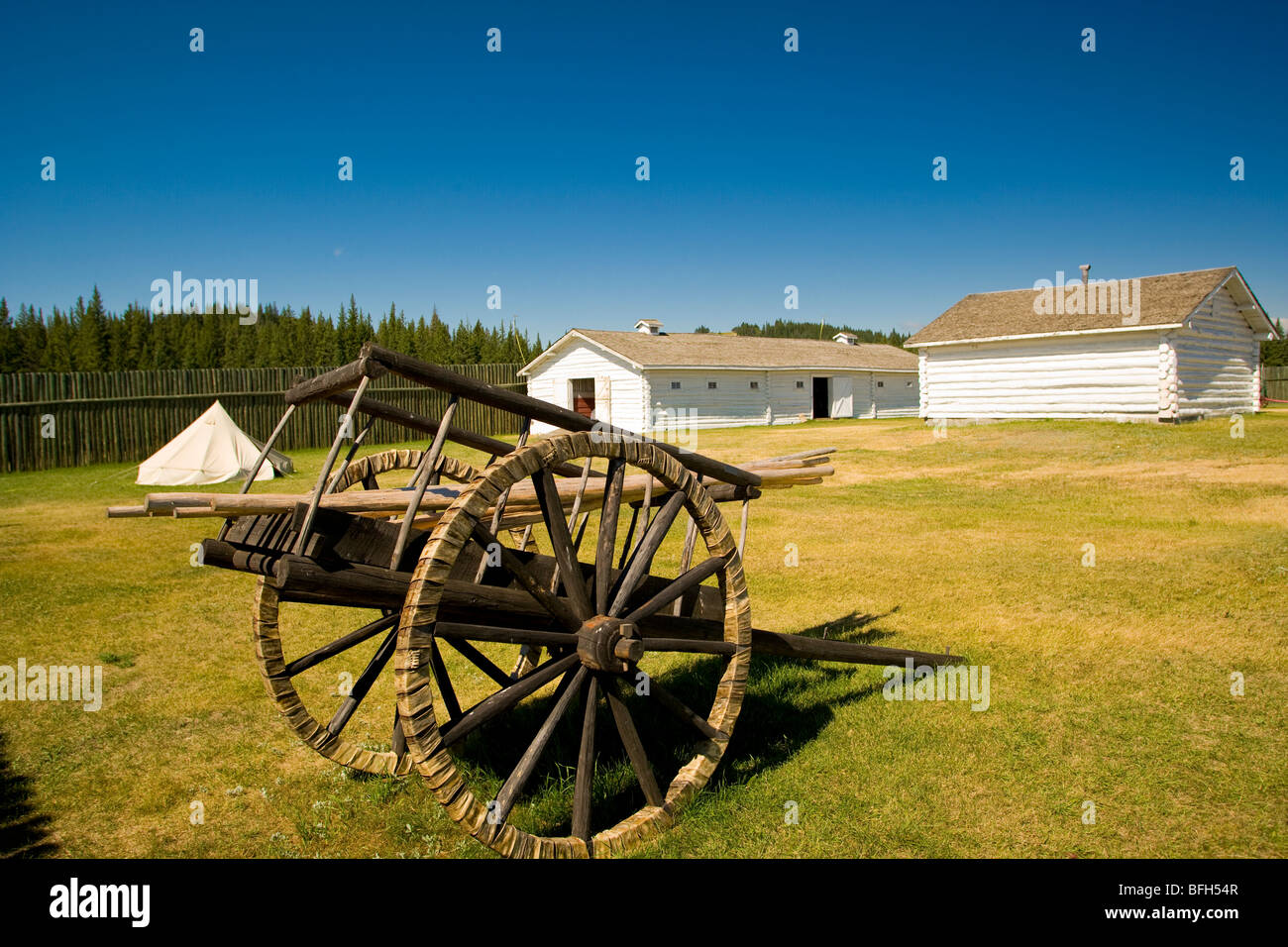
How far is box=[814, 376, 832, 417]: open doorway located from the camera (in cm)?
3969

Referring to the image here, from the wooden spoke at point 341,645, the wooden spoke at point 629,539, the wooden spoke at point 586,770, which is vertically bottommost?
the wooden spoke at point 586,770

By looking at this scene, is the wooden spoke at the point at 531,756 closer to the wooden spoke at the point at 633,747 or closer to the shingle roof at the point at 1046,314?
the wooden spoke at the point at 633,747

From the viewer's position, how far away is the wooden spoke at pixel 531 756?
9.54ft

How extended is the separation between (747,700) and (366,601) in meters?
2.95

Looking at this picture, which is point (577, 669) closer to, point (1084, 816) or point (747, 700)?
point (747, 700)

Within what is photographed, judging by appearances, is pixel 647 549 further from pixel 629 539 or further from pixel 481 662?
pixel 481 662

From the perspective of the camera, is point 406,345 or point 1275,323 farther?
point 406,345

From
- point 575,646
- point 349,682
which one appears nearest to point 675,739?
point 575,646

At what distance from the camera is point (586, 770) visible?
3270 mm

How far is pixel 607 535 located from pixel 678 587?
0.51 meters

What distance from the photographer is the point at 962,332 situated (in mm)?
26641

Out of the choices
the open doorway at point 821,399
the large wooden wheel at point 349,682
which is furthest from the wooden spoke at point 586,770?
the open doorway at point 821,399

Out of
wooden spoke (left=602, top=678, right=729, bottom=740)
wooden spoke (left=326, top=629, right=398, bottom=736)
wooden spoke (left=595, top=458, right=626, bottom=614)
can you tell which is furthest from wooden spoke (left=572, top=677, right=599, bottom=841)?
wooden spoke (left=326, top=629, right=398, bottom=736)
